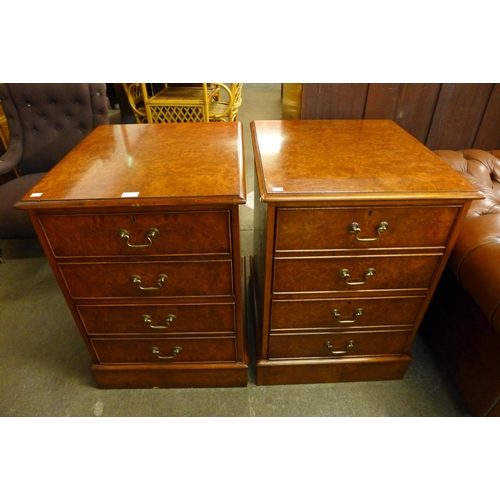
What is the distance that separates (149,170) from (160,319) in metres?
0.52

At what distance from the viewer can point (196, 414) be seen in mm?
1266

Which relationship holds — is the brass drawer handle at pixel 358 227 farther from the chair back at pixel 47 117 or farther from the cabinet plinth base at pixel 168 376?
the chair back at pixel 47 117

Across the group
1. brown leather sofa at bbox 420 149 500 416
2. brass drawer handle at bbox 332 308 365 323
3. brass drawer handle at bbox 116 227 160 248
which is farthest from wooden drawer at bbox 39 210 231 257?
brown leather sofa at bbox 420 149 500 416

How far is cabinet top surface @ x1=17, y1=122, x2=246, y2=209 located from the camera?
0.88 metres

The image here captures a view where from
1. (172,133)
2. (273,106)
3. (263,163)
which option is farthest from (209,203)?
(273,106)

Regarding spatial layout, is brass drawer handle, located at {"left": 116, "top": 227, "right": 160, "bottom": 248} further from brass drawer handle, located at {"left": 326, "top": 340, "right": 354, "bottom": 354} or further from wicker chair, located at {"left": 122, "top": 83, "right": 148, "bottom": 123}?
wicker chair, located at {"left": 122, "top": 83, "right": 148, "bottom": 123}

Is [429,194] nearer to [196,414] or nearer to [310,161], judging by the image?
[310,161]

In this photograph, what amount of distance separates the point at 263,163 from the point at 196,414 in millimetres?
971

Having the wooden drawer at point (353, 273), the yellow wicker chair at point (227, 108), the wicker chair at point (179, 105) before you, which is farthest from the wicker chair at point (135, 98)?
the wooden drawer at point (353, 273)

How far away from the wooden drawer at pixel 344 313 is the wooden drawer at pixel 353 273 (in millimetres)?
59

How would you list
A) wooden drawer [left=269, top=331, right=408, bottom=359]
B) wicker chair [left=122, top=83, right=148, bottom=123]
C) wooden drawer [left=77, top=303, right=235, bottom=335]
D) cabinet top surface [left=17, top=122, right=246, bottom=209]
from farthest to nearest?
wicker chair [left=122, top=83, right=148, bottom=123] < wooden drawer [left=269, top=331, right=408, bottom=359] < wooden drawer [left=77, top=303, right=235, bottom=335] < cabinet top surface [left=17, top=122, right=246, bottom=209]

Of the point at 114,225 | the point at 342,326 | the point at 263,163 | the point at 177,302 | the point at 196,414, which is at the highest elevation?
the point at 263,163

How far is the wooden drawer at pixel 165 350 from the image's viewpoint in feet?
4.02

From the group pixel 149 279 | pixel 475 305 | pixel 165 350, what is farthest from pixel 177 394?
pixel 475 305
